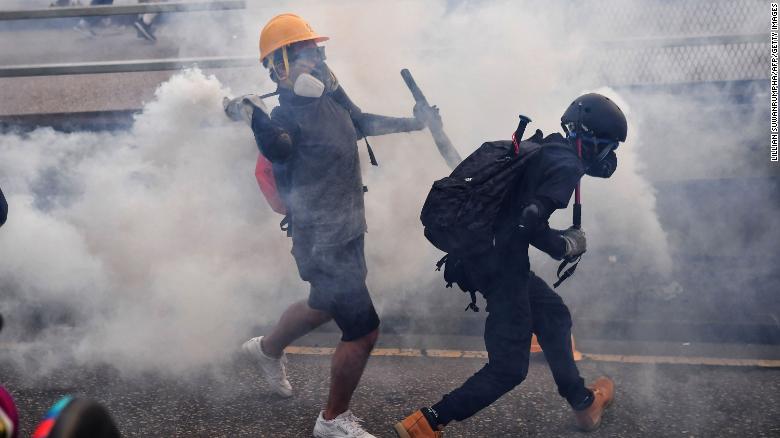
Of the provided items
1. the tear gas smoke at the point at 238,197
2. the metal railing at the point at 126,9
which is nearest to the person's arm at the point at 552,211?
the tear gas smoke at the point at 238,197

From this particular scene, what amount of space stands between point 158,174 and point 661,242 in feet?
10.9

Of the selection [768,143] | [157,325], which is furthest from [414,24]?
[157,325]

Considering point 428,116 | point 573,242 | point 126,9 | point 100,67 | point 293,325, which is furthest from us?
point 100,67

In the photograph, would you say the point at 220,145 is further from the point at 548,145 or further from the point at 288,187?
the point at 548,145

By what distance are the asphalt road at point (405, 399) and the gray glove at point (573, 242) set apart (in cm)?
87

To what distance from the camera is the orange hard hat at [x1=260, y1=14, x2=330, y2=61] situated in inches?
143

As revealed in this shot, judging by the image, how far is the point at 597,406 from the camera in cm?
371

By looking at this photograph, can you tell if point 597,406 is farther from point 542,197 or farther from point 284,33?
point 284,33

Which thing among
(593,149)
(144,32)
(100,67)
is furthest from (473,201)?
(144,32)

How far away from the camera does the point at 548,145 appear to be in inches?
131

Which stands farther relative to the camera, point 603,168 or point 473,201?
point 603,168

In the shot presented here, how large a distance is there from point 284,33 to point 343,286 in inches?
43.5

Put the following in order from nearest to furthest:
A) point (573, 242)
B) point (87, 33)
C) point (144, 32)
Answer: point (573, 242), point (144, 32), point (87, 33)

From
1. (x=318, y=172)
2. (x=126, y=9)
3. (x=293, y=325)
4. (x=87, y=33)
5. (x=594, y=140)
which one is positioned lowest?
(x=293, y=325)
